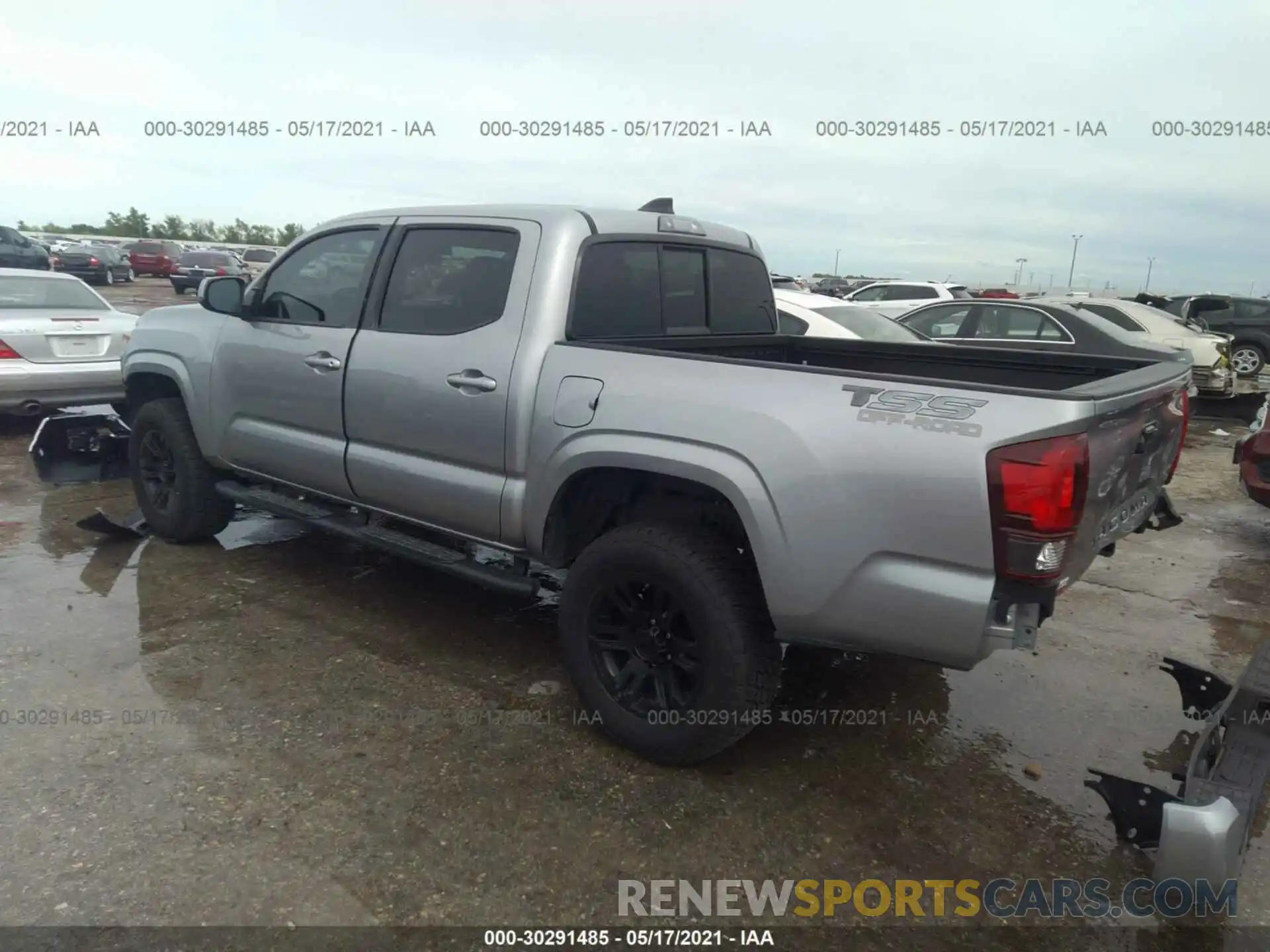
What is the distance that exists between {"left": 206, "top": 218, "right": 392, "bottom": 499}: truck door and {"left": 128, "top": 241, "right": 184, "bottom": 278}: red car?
36.9m

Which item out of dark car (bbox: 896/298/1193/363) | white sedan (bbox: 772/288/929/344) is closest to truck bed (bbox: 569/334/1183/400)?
white sedan (bbox: 772/288/929/344)

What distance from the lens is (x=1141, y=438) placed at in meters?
2.94

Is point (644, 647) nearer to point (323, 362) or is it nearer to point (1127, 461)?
point (1127, 461)

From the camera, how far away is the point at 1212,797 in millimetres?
2561

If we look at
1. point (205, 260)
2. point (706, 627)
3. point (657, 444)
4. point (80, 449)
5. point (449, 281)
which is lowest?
point (80, 449)

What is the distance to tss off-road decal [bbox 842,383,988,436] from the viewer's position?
8.24 feet

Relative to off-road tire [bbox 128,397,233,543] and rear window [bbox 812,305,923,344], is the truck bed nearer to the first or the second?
off-road tire [bbox 128,397,233,543]

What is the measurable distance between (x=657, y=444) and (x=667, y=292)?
1.22m

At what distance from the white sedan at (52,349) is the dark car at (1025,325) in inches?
319

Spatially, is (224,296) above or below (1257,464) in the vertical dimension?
above

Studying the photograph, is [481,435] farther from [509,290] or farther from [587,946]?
[587,946]

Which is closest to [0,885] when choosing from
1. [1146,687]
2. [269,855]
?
[269,855]

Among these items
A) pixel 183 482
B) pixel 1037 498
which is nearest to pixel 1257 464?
pixel 1037 498

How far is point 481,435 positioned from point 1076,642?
9.98 ft
